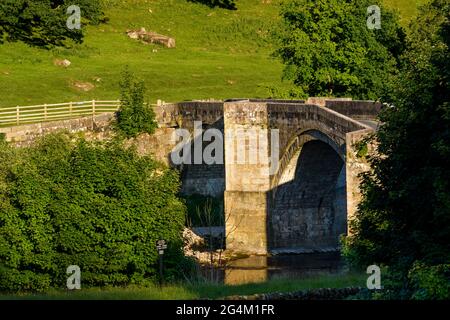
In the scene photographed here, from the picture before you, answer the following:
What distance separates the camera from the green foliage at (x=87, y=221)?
59562 mm

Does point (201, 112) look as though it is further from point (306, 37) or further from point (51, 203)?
point (51, 203)

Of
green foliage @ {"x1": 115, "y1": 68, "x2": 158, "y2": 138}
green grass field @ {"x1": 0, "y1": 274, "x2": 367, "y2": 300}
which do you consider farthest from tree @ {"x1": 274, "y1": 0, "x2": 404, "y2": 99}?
green grass field @ {"x1": 0, "y1": 274, "x2": 367, "y2": 300}

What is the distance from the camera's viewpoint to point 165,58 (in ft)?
386

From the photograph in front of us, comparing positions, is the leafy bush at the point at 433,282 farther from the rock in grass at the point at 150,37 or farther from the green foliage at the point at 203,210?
the rock in grass at the point at 150,37

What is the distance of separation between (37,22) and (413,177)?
8024 centimetres

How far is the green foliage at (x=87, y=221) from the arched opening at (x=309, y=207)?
18.2 meters

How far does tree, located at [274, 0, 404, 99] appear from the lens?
91.2m

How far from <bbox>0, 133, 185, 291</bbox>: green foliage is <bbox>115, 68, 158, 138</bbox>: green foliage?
25.0 metres

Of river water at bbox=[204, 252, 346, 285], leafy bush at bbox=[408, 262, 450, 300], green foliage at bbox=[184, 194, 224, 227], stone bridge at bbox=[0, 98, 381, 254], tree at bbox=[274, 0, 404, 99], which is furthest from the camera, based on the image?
tree at bbox=[274, 0, 404, 99]

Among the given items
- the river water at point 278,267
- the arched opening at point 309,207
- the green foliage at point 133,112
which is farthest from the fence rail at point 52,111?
the river water at point 278,267

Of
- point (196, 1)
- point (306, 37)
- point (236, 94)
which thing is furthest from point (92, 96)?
point (196, 1)

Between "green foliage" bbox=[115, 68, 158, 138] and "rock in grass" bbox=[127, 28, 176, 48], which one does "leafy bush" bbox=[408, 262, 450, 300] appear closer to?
"green foliage" bbox=[115, 68, 158, 138]

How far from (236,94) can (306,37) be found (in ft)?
52.9
